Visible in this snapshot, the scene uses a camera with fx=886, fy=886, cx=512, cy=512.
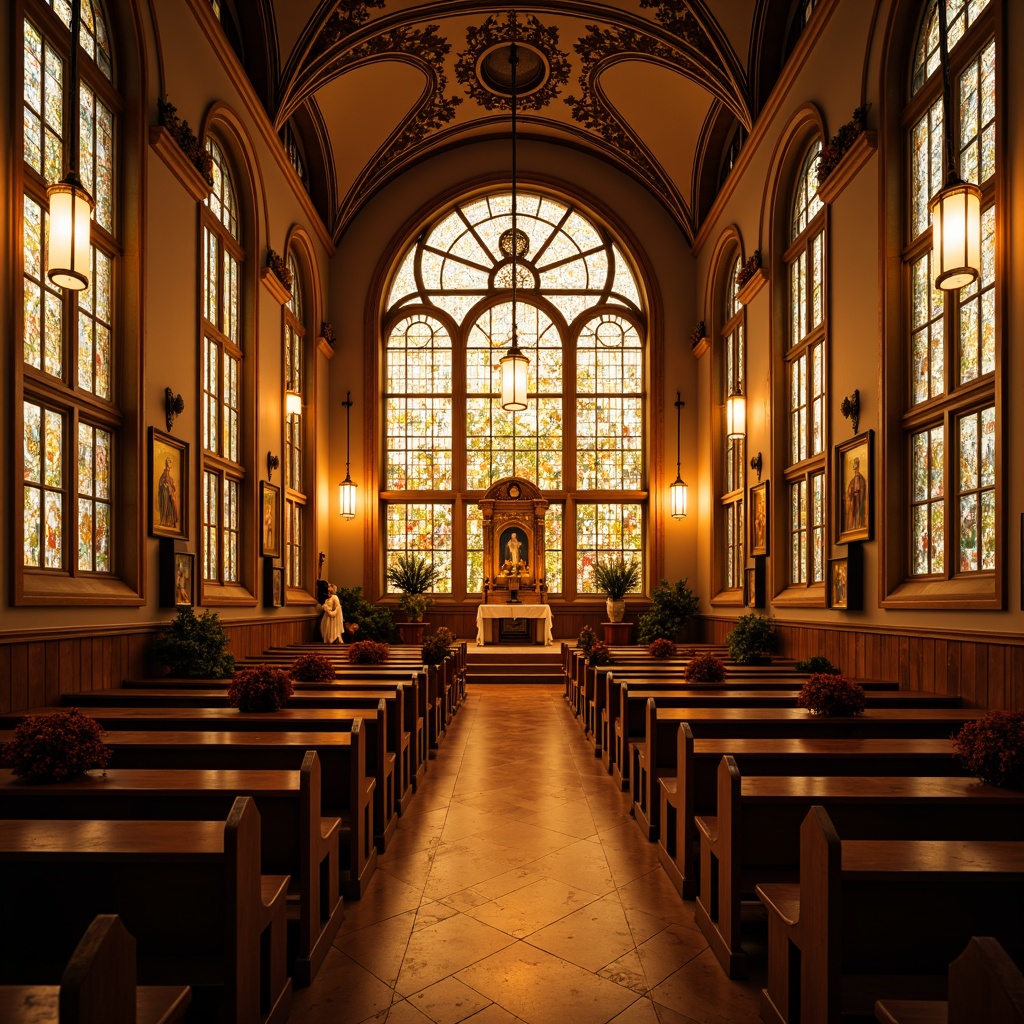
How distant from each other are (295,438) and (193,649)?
24.1ft

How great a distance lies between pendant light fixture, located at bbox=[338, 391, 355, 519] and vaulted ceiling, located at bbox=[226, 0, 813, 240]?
10.7 ft

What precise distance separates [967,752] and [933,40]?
7110 mm

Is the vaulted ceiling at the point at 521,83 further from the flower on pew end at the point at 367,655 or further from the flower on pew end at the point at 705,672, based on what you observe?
the flower on pew end at the point at 705,672

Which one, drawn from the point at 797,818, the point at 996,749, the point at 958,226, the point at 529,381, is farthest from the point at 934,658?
the point at 529,381

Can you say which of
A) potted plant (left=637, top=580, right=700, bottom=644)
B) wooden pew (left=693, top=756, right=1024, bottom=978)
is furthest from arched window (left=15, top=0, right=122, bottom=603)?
potted plant (left=637, top=580, right=700, bottom=644)

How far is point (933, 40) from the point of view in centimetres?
798

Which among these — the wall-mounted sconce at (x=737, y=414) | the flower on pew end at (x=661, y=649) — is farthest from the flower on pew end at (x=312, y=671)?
the wall-mounted sconce at (x=737, y=414)

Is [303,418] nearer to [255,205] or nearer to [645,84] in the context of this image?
[255,205]

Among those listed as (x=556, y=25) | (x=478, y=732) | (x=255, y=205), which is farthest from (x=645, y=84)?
(x=478, y=732)

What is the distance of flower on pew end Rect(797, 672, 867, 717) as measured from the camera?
5164mm

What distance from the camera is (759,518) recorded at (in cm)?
1256

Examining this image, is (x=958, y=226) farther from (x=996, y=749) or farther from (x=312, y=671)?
(x=312, y=671)

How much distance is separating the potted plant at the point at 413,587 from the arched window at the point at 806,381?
7212 mm

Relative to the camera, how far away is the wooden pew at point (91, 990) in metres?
1.50
